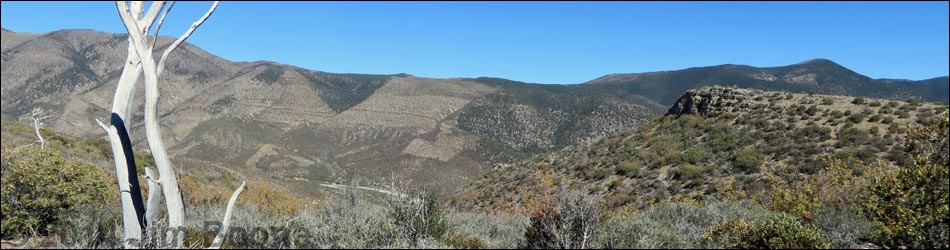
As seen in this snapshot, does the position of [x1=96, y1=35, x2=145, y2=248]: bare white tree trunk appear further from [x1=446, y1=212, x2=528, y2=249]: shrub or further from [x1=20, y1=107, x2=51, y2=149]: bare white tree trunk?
[x1=446, y1=212, x2=528, y2=249]: shrub

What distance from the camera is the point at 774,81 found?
368ft

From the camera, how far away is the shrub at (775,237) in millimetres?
8008

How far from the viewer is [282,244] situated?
762 cm

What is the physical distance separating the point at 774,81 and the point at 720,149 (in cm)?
9954

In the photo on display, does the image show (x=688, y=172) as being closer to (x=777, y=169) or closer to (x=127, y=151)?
(x=777, y=169)

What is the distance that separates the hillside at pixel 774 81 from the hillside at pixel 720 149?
25.1m

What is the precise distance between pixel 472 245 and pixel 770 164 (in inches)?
817

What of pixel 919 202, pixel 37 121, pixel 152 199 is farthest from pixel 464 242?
pixel 37 121

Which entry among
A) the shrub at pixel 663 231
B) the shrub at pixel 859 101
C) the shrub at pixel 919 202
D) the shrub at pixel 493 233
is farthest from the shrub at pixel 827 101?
the shrub at pixel 493 233

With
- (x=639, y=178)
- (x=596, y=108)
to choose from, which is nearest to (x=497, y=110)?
(x=596, y=108)

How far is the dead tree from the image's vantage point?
258 inches

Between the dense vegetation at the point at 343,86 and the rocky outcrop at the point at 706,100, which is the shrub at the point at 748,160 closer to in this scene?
the rocky outcrop at the point at 706,100

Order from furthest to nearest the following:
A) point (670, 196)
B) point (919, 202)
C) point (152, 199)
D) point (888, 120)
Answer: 1. point (888, 120)
2. point (670, 196)
3. point (919, 202)
4. point (152, 199)

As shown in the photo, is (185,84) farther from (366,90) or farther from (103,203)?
(103,203)
